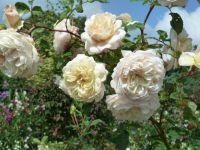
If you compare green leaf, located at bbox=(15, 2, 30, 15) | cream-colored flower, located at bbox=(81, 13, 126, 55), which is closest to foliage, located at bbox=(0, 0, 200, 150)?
green leaf, located at bbox=(15, 2, 30, 15)

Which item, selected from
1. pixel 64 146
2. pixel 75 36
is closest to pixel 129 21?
pixel 75 36

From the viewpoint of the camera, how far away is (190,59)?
1.77 meters

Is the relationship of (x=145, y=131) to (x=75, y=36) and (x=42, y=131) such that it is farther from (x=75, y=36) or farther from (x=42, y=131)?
(x=75, y=36)

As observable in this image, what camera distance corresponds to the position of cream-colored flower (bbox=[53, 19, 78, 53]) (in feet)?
6.18

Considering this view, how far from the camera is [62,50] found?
192cm

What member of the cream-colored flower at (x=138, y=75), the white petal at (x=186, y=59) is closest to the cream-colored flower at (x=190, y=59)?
the white petal at (x=186, y=59)

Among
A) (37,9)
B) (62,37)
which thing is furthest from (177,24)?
(37,9)

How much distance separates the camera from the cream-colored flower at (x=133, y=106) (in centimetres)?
157

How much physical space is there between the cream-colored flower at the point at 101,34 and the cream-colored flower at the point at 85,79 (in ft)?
0.15

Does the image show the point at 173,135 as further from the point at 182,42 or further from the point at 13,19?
the point at 13,19

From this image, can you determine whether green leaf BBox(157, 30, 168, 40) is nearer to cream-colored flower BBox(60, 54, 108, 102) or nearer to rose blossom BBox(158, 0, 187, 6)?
rose blossom BBox(158, 0, 187, 6)

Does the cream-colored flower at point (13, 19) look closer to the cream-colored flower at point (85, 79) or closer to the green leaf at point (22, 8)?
the green leaf at point (22, 8)

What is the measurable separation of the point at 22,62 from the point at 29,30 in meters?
0.25

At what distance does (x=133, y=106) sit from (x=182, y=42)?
0.45m
